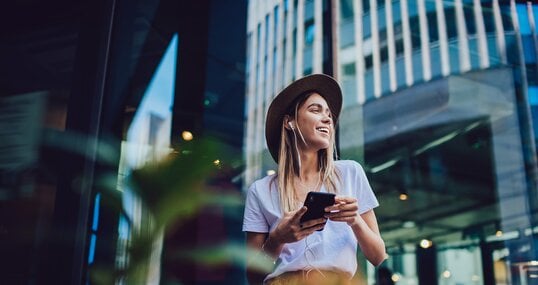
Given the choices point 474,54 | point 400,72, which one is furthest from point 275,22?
point 474,54

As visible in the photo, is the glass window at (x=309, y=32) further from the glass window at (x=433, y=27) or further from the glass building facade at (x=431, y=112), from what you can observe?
the glass window at (x=433, y=27)

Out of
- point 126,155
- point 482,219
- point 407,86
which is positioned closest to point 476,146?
point 482,219

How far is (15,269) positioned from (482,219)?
8.82 meters

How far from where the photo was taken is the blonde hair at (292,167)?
1.31 metres

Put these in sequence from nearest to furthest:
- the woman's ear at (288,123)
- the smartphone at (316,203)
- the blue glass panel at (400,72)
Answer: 1. the smartphone at (316,203)
2. the woman's ear at (288,123)
3. the blue glass panel at (400,72)

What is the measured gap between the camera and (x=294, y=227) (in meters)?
1.15

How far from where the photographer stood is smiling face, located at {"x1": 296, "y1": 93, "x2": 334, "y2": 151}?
1370 mm

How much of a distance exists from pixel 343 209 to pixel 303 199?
0.25 m

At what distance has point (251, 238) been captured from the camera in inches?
52.2

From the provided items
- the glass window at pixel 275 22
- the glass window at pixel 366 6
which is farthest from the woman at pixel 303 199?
the glass window at pixel 366 6

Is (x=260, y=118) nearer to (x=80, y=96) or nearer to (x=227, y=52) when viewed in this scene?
(x=227, y=52)

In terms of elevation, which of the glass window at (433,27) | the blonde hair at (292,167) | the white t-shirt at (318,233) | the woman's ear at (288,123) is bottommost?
the white t-shirt at (318,233)

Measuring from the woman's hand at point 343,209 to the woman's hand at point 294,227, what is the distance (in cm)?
3

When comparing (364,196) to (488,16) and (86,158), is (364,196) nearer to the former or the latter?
(86,158)
